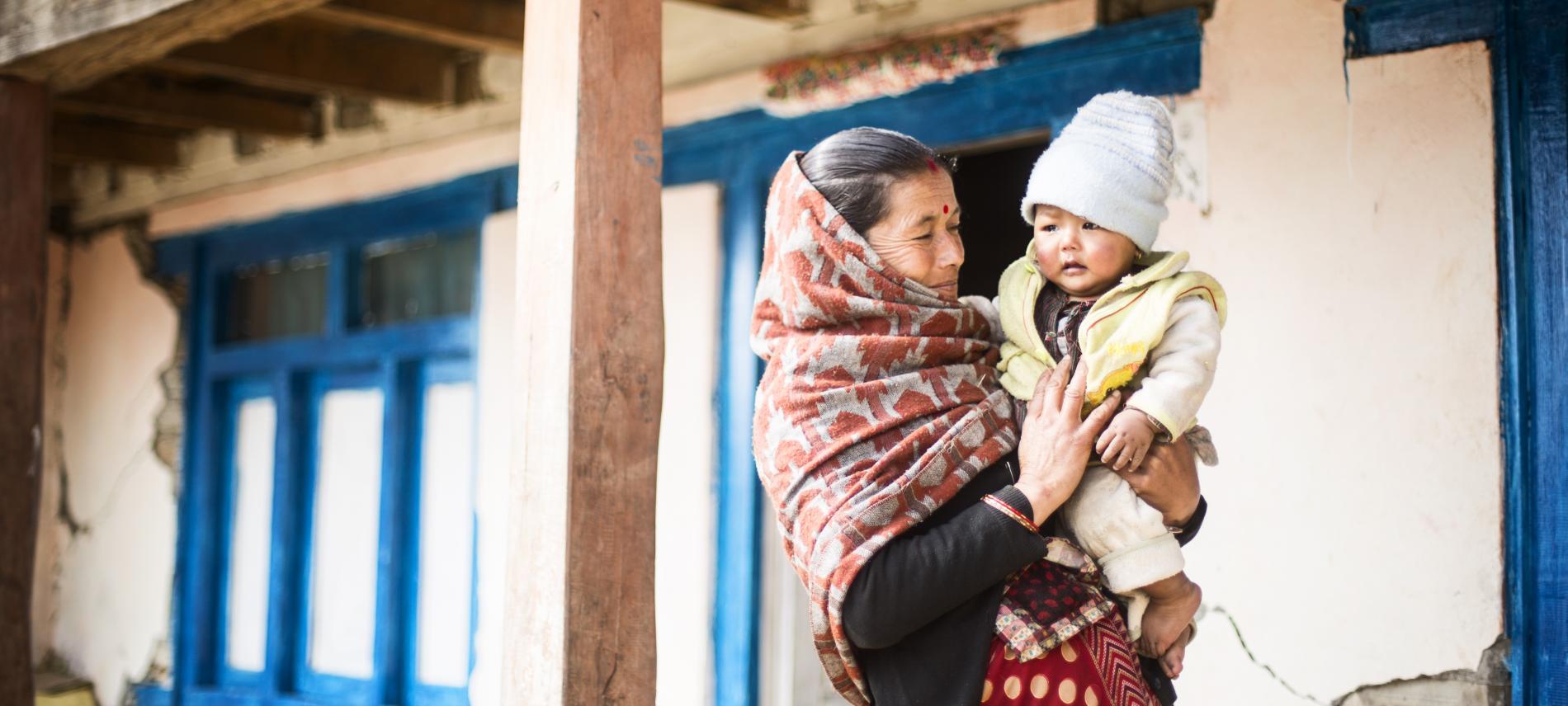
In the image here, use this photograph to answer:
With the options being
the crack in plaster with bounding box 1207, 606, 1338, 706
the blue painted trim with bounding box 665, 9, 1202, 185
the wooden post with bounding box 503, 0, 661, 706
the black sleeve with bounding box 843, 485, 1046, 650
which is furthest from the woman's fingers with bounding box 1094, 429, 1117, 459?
the blue painted trim with bounding box 665, 9, 1202, 185

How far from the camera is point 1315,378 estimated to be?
→ 10.7 feet

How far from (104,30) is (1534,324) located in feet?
11.0

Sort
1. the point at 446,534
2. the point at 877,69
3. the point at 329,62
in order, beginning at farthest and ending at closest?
the point at 446,534 → the point at 329,62 → the point at 877,69

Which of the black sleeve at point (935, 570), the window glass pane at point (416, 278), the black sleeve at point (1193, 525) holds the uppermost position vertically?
the window glass pane at point (416, 278)

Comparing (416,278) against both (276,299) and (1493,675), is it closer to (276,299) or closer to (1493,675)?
(276,299)

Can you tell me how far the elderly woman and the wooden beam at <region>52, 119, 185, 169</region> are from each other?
507cm

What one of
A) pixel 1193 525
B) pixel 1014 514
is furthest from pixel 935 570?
pixel 1193 525

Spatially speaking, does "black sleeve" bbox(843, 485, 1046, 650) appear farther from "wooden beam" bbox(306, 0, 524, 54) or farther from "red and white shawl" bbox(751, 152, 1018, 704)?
"wooden beam" bbox(306, 0, 524, 54)

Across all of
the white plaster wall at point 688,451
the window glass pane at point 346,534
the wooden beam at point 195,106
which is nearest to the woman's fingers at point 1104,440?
the white plaster wall at point 688,451

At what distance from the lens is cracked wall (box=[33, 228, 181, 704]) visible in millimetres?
6535

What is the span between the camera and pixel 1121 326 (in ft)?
6.11

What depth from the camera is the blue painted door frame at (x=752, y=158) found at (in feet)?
12.4

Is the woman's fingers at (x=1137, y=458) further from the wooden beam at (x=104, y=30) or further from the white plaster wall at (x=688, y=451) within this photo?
the white plaster wall at (x=688, y=451)

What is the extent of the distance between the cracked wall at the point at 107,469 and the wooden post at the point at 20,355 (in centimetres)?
275
